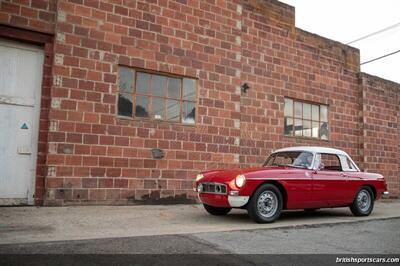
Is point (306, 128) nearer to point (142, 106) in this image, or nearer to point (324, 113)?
point (324, 113)

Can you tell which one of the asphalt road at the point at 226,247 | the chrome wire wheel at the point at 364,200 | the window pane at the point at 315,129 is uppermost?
the window pane at the point at 315,129

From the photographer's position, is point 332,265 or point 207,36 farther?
point 207,36

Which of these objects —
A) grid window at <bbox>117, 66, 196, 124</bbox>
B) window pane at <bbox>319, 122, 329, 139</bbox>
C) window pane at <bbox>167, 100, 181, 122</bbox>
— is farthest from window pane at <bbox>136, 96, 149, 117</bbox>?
window pane at <bbox>319, 122, 329, 139</bbox>

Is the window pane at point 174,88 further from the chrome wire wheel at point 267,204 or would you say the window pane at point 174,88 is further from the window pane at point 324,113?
the window pane at point 324,113

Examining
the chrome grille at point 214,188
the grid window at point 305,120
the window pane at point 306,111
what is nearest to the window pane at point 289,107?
the grid window at point 305,120

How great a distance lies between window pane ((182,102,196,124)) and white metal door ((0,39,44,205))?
3422 mm

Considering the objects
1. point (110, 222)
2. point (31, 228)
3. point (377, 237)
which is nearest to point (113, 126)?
point (110, 222)

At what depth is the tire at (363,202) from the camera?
359 inches

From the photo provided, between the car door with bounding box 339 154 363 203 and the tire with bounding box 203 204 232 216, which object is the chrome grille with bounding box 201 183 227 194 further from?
the car door with bounding box 339 154 363 203

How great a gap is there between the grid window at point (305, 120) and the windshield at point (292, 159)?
4335 mm

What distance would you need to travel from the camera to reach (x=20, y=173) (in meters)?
8.77

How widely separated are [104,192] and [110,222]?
213cm

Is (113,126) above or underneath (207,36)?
underneath

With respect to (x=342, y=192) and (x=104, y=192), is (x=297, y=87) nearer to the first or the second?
(x=342, y=192)
